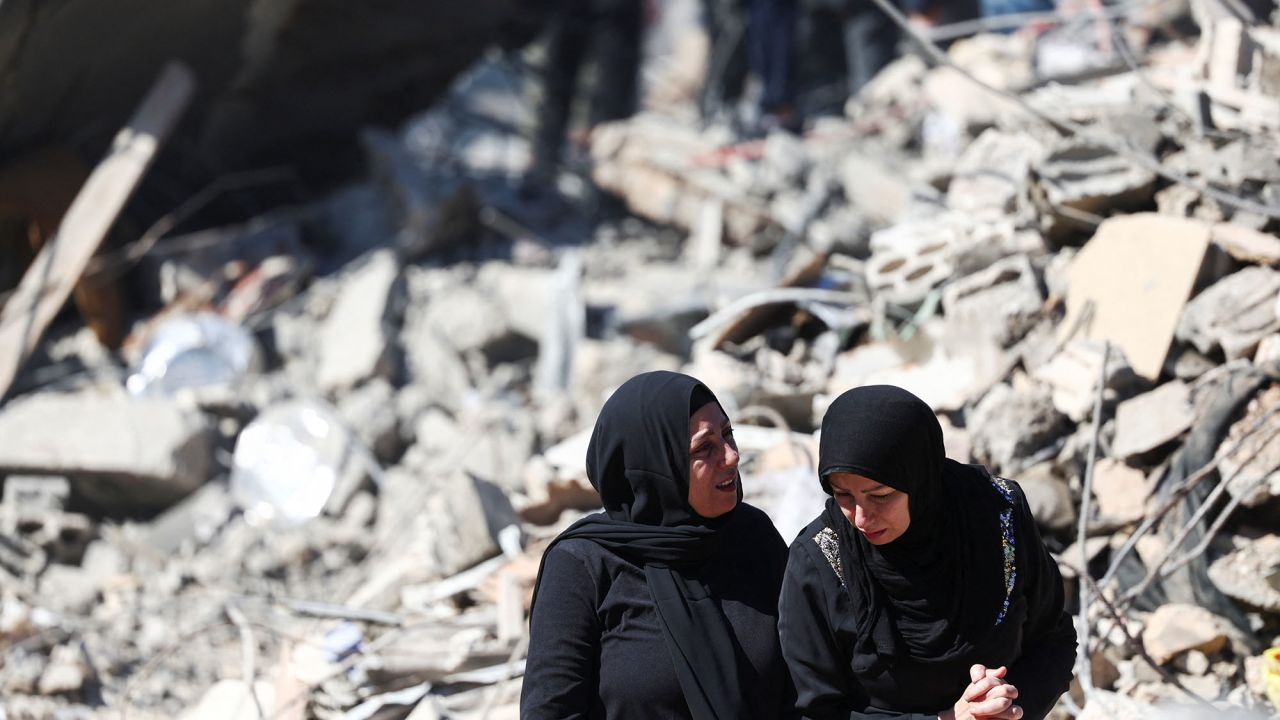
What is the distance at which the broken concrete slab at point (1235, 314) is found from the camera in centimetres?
379

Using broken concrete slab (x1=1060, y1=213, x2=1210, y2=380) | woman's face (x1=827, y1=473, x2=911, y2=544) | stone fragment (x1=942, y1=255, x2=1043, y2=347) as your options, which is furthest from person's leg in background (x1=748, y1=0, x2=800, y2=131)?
woman's face (x1=827, y1=473, x2=911, y2=544)

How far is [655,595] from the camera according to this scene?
2477 mm

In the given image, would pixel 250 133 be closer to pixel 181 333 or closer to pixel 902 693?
pixel 181 333

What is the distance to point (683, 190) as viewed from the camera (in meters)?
8.12

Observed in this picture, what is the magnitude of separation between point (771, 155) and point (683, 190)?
0.64 metres

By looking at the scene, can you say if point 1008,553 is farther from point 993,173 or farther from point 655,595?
point 993,173

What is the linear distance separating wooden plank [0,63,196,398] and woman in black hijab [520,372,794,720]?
4.94 metres

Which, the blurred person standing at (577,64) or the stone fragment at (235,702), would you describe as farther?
the blurred person standing at (577,64)

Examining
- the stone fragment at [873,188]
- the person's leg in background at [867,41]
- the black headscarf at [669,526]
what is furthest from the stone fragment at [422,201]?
the black headscarf at [669,526]

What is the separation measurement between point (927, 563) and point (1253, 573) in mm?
1604

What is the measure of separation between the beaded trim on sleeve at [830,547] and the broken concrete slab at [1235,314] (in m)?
2.11

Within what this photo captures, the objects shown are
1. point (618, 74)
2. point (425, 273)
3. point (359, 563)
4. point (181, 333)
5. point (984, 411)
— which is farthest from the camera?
point (618, 74)

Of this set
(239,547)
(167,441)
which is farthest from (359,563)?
(167,441)

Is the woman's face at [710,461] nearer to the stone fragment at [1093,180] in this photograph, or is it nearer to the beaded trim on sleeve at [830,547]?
the beaded trim on sleeve at [830,547]
